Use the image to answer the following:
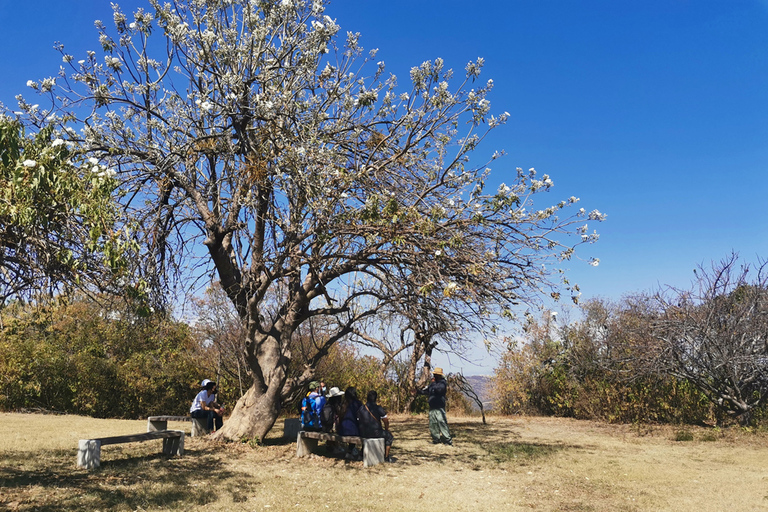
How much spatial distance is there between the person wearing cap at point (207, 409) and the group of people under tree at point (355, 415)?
1.83 metres

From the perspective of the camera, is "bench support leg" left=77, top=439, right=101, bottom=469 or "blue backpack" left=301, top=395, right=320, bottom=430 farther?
"blue backpack" left=301, top=395, right=320, bottom=430

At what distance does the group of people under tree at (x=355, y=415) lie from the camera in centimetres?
923

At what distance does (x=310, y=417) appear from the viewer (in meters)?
10.3

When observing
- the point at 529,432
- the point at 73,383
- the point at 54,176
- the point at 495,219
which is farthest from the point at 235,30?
the point at 73,383

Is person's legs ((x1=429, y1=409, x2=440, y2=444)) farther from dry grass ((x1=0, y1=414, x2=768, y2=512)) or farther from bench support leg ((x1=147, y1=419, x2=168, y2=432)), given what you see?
bench support leg ((x1=147, y1=419, x2=168, y2=432))

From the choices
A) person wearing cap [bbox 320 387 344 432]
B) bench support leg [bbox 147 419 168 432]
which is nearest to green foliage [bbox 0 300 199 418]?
bench support leg [bbox 147 419 168 432]

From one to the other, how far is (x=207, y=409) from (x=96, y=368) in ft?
23.7

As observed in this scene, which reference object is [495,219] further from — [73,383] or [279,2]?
[73,383]

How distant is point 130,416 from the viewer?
16.6 meters

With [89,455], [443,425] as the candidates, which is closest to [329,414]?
[443,425]

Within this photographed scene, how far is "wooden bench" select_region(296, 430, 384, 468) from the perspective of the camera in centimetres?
857

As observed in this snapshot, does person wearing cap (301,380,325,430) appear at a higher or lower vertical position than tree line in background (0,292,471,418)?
lower

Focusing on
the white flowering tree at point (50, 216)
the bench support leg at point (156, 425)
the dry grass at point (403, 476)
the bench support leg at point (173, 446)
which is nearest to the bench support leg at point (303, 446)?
the dry grass at point (403, 476)

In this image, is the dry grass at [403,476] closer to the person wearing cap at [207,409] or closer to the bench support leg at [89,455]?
the bench support leg at [89,455]
